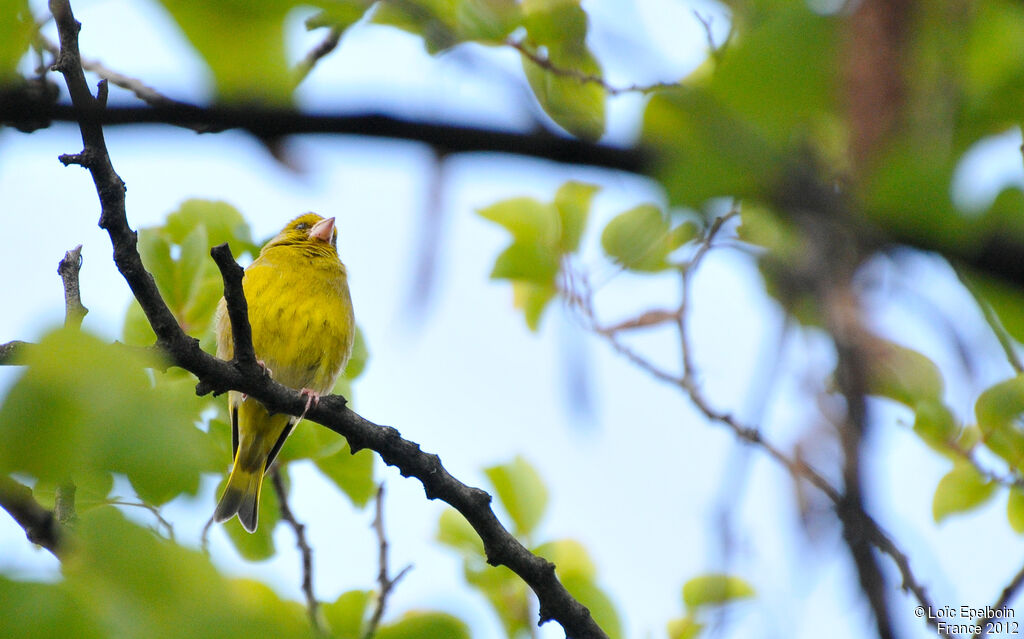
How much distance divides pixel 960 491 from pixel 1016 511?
23 cm

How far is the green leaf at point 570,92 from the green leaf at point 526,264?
259 centimetres

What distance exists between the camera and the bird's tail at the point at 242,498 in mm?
4793

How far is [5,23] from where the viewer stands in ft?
2.63

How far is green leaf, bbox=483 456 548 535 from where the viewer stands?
4609 millimetres

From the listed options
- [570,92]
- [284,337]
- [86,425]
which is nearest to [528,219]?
[284,337]

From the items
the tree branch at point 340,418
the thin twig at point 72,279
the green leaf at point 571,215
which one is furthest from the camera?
the green leaf at point 571,215

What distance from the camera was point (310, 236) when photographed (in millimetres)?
7195

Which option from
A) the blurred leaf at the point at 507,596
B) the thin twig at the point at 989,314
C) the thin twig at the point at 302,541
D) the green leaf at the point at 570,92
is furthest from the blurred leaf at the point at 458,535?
the thin twig at the point at 989,314

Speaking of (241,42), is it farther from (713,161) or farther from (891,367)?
(891,367)

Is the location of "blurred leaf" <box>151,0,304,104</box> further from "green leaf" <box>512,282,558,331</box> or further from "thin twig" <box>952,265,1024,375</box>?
"green leaf" <box>512,282,558,331</box>

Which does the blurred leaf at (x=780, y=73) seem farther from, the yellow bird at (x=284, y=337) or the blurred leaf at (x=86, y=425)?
the yellow bird at (x=284, y=337)

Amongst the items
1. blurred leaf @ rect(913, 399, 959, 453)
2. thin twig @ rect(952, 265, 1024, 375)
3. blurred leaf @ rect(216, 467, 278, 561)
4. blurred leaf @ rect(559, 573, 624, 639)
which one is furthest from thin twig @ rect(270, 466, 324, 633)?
thin twig @ rect(952, 265, 1024, 375)

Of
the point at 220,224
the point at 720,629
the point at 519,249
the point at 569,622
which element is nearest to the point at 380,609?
the point at 569,622

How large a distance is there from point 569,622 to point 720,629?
2636 mm
